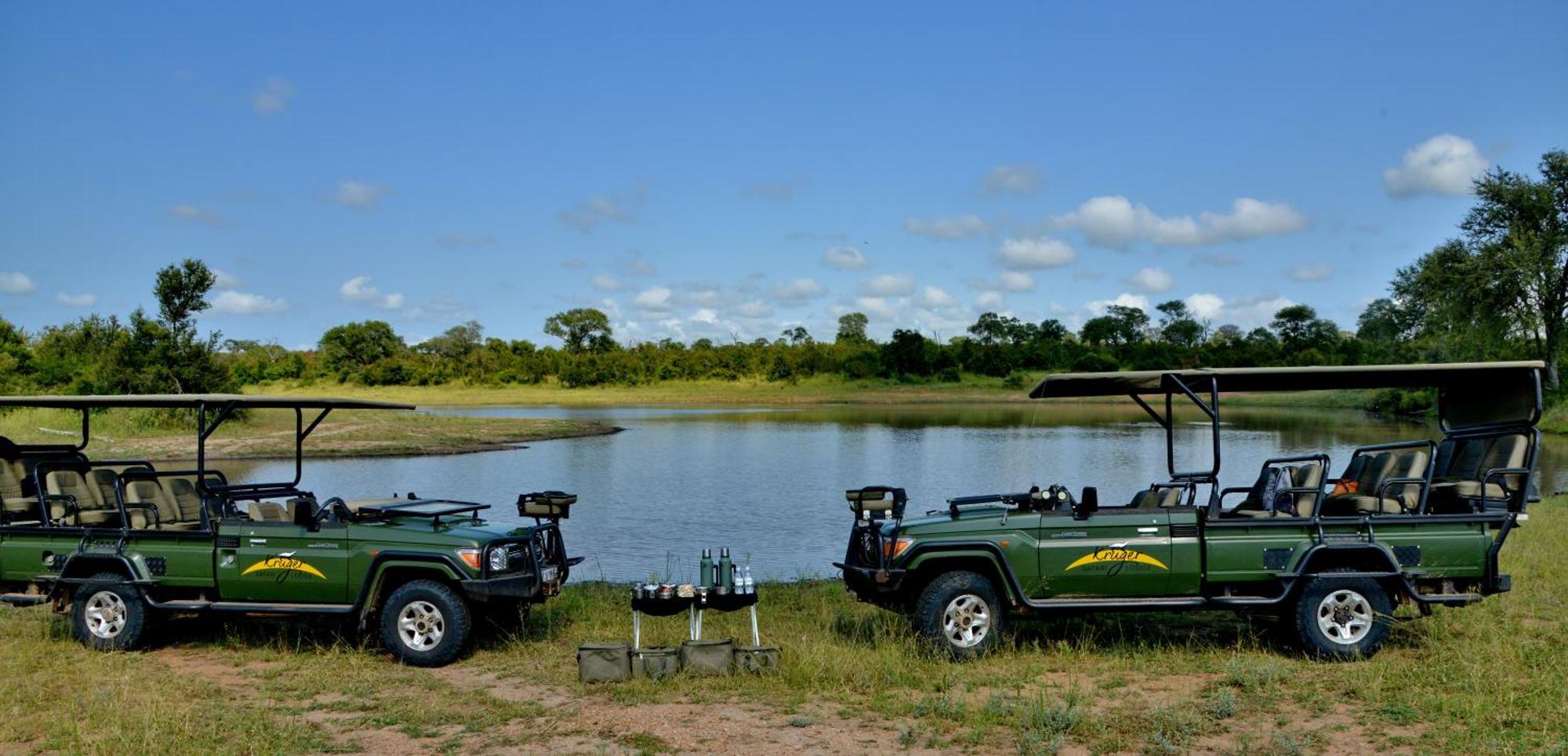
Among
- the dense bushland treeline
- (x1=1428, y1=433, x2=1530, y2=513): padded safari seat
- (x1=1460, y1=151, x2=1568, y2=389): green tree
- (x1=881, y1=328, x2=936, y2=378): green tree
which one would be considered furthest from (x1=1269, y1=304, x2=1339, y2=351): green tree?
(x1=1428, y1=433, x2=1530, y2=513): padded safari seat

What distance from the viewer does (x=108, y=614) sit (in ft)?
33.1

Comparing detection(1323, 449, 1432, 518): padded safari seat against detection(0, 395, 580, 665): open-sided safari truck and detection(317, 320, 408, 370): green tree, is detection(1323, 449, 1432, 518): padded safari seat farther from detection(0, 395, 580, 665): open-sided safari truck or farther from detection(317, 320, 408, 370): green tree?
detection(317, 320, 408, 370): green tree

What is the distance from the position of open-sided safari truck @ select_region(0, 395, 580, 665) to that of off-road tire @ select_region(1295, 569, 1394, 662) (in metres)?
5.87

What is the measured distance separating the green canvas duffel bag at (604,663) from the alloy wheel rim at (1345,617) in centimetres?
525

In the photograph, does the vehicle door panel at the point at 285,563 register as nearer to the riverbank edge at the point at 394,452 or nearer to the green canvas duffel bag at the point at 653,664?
the green canvas duffel bag at the point at 653,664

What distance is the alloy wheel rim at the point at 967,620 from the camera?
30.3ft

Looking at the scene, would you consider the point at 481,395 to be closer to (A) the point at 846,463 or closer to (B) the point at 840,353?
(B) the point at 840,353

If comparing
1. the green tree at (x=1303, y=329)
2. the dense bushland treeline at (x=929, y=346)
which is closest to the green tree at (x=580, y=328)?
the dense bushland treeline at (x=929, y=346)

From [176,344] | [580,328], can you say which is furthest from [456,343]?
[176,344]

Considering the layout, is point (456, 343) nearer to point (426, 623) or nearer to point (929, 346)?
point (929, 346)

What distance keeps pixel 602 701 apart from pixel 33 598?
5.38 metres

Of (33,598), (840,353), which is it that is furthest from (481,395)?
(33,598)

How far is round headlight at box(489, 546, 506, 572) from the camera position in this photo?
31.3 feet

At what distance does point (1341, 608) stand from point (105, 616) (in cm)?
995
